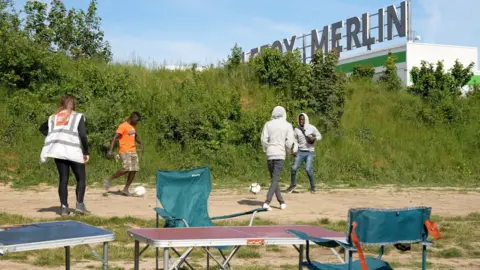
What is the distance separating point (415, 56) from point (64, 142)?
1254 inches

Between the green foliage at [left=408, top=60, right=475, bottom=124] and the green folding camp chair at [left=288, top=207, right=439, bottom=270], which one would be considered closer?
the green folding camp chair at [left=288, top=207, right=439, bottom=270]

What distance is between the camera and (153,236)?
466cm

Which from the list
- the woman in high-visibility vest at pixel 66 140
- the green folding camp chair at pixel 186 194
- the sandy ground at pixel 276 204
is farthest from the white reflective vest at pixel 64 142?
the green folding camp chair at pixel 186 194

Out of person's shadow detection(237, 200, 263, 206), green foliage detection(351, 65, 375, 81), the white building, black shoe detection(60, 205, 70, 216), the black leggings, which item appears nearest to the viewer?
the black leggings

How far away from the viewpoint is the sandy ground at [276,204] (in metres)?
11.4

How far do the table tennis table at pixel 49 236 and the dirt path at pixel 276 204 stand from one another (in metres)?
5.92

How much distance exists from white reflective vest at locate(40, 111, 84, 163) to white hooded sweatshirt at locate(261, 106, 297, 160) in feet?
9.72

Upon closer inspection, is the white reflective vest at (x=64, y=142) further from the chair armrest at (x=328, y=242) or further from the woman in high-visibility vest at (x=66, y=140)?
the chair armrest at (x=328, y=242)

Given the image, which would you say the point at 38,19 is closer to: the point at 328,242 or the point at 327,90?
the point at 327,90

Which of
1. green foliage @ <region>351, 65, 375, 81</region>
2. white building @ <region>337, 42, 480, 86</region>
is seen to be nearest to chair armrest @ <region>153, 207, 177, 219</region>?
green foliage @ <region>351, 65, 375, 81</region>

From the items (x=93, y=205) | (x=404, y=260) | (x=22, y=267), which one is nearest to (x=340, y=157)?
(x=93, y=205)

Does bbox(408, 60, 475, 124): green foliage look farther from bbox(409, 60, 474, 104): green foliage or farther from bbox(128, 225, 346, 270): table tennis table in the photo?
bbox(128, 225, 346, 270): table tennis table

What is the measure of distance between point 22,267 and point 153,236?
2913 mm

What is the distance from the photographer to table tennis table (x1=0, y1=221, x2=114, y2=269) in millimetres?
A: 4148
